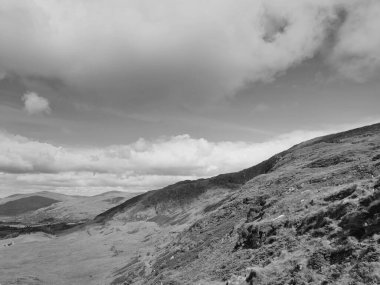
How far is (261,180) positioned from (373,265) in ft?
280

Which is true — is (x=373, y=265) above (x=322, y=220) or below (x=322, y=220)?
below

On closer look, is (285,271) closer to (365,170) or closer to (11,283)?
(365,170)

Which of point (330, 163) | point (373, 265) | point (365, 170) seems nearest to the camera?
point (373, 265)

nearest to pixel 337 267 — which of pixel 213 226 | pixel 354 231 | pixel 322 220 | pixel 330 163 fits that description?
pixel 354 231

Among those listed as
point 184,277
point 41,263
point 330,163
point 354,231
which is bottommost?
point 41,263

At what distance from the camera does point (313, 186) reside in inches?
2488

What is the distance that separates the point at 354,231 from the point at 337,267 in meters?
4.69

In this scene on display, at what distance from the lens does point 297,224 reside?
3794cm

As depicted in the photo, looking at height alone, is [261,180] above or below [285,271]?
above

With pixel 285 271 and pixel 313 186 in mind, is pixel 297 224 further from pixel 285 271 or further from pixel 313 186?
pixel 313 186

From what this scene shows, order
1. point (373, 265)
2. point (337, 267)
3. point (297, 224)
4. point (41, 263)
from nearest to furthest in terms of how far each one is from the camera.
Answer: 1. point (373, 265)
2. point (337, 267)
3. point (297, 224)
4. point (41, 263)

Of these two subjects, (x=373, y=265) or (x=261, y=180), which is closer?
(x=373, y=265)

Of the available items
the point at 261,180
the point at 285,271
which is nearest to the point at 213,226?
the point at 261,180

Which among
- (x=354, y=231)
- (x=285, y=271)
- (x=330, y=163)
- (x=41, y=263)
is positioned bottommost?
(x=41, y=263)
